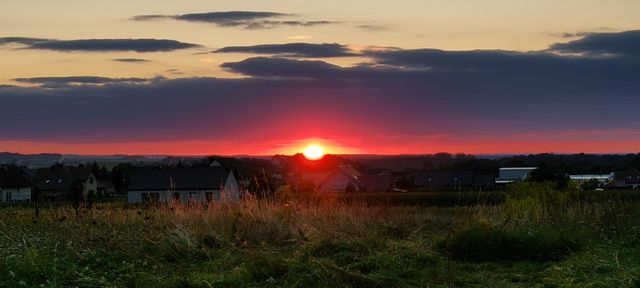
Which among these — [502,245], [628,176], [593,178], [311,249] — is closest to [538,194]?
[502,245]

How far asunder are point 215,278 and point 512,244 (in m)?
4.88

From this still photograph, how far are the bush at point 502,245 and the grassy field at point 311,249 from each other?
0.05 ft

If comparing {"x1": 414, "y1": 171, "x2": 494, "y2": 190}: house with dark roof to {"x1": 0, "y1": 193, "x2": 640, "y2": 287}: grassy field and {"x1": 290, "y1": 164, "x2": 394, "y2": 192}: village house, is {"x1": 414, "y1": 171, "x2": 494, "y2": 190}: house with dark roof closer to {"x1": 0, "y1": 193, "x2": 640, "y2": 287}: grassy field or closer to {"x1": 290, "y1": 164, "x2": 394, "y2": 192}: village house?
{"x1": 290, "y1": 164, "x2": 394, "y2": 192}: village house

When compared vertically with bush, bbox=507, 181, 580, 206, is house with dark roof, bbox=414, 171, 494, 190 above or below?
below

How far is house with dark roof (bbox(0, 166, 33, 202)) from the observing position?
236 ft

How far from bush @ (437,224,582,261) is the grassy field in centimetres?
2

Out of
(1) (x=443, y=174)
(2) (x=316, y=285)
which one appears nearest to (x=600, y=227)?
(2) (x=316, y=285)

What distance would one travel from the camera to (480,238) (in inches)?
428

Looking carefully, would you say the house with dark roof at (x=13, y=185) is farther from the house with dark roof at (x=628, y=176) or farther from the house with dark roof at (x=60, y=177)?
the house with dark roof at (x=628, y=176)

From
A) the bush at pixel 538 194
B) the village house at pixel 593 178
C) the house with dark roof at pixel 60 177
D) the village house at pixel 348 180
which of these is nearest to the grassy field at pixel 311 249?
the bush at pixel 538 194

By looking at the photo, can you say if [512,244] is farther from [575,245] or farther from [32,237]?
[32,237]

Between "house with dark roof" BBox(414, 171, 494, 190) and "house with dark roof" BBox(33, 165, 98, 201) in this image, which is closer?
"house with dark roof" BBox(33, 165, 98, 201)

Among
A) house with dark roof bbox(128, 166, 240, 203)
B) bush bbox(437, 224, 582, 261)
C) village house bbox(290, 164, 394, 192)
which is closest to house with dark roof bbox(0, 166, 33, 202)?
house with dark roof bbox(128, 166, 240, 203)

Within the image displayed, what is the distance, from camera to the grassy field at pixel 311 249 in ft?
27.9
